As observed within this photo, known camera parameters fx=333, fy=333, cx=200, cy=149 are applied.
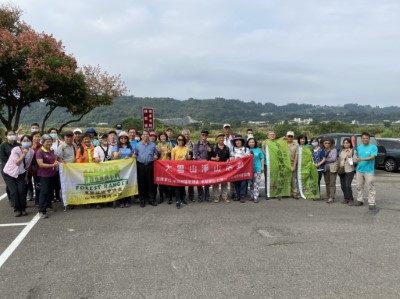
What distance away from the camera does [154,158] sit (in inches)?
331

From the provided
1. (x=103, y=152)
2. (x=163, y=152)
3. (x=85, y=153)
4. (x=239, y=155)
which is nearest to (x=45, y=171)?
(x=85, y=153)

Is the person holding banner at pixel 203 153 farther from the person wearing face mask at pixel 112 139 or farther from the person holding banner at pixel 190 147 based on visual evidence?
the person wearing face mask at pixel 112 139

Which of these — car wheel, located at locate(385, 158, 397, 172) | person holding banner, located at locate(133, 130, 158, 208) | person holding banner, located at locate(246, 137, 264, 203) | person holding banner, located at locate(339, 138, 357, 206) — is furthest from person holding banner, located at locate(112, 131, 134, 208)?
car wheel, located at locate(385, 158, 397, 172)

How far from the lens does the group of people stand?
742 centimetres

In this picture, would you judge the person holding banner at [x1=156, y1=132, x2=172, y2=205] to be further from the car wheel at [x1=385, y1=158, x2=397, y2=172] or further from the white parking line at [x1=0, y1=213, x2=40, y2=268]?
the car wheel at [x1=385, y1=158, x2=397, y2=172]

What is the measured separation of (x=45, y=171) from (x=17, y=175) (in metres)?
0.57

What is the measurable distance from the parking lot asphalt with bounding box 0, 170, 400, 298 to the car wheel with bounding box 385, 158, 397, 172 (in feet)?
29.3

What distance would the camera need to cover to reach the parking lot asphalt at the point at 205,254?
402 cm

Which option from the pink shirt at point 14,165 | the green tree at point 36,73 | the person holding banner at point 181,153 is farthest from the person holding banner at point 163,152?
the green tree at point 36,73

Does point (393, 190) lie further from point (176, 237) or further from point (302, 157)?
point (176, 237)

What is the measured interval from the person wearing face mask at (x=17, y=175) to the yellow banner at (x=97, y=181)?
33.3 inches

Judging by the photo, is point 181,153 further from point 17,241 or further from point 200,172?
point 17,241

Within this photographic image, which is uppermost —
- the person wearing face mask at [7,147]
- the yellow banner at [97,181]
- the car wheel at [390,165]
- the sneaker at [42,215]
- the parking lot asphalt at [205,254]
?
the person wearing face mask at [7,147]

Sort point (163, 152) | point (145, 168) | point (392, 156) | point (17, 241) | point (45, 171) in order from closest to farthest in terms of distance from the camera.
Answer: point (17, 241) → point (45, 171) → point (145, 168) → point (163, 152) → point (392, 156)
